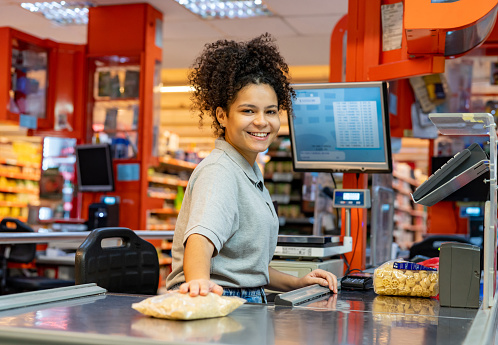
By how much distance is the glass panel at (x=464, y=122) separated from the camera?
69.7 inches

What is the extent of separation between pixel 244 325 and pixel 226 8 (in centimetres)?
653

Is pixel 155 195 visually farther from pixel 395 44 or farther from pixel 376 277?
pixel 376 277

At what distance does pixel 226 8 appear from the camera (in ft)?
24.4

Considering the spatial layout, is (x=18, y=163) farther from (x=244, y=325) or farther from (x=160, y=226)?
(x=244, y=325)

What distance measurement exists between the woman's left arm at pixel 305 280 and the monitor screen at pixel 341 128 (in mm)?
900

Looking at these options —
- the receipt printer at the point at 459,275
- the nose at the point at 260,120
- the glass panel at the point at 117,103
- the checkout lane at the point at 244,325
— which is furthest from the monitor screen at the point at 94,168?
the receipt printer at the point at 459,275

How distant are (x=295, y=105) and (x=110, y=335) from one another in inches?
79.2

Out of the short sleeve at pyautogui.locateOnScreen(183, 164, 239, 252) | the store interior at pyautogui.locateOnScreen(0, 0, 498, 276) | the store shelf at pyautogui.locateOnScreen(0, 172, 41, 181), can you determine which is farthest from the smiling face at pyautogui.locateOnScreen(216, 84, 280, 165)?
the store shelf at pyautogui.locateOnScreen(0, 172, 41, 181)

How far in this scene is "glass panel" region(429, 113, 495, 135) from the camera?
69.7 inches

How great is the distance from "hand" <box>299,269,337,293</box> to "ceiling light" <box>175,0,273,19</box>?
544 centimetres

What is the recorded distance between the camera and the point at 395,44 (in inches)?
126

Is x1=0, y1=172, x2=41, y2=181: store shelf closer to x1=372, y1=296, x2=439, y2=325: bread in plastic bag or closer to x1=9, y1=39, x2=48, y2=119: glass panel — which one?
x1=9, y1=39, x2=48, y2=119: glass panel

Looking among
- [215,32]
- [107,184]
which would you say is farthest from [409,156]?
[107,184]

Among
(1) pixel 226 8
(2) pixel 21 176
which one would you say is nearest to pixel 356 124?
(1) pixel 226 8
